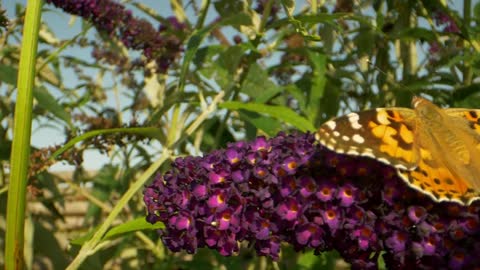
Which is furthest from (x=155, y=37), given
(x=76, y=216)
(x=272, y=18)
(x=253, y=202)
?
(x=76, y=216)

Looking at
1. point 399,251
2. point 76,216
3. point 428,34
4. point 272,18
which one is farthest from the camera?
point 76,216

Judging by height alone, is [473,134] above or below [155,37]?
below

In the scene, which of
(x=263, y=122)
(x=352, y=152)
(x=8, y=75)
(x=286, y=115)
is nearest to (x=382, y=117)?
(x=352, y=152)

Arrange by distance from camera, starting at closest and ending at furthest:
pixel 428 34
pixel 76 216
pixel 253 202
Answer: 1. pixel 253 202
2. pixel 428 34
3. pixel 76 216

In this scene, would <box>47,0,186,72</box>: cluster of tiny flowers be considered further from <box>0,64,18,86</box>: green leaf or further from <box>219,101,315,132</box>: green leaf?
<box>219,101,315,132</box>: green leaf

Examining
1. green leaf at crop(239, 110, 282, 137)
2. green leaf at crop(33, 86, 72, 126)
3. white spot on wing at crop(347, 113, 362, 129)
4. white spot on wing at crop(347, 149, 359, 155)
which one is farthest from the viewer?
green leaf at crop(33, 86, 72, 126)

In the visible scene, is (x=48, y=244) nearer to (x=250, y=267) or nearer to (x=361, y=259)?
(x=250, y=267)

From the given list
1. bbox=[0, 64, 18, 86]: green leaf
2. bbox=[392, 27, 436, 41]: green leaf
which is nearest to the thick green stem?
bbox=[0, 64, 18, 86]: green leaf
